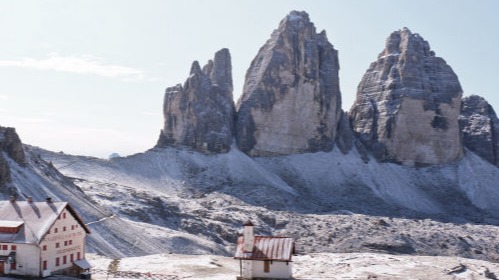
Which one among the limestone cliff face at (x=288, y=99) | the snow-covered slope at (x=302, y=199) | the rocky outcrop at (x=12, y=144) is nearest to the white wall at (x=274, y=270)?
the snow-covered slope at (x=302, y=199)

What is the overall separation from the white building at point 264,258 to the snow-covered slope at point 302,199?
99.6 feet

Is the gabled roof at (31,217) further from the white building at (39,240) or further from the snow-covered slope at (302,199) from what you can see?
the snow-covered slope at (302,199)

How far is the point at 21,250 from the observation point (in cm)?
4953

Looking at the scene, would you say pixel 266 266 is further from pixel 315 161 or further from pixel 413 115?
pixel 413 115

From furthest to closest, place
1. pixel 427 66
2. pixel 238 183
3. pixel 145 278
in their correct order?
pixel 427 66 < pixel 238 183 < pixel 145 278

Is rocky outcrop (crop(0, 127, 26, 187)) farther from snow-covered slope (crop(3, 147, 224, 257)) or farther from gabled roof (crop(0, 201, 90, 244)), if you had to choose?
gabled roof (crop(0, 201, 90, 244))

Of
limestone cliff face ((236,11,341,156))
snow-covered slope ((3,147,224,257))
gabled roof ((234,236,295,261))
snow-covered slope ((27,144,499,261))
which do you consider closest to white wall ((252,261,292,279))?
gabled roof ((234,236,295,261))

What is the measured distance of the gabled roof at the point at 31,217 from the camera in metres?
49.6

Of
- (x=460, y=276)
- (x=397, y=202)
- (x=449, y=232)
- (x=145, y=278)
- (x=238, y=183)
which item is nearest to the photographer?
(x=145, y=278)

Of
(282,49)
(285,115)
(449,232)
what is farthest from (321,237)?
(282,49)

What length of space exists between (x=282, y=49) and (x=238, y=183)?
149ft

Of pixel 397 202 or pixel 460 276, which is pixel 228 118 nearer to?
pixel 397 202

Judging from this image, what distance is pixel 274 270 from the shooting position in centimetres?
5609

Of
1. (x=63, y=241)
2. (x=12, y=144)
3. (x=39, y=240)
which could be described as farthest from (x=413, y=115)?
(x=39, y=240)
